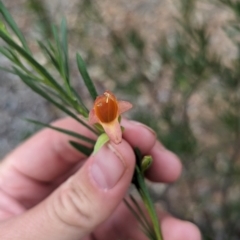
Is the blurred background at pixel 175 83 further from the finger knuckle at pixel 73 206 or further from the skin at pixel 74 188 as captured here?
the finger knuckle at pixel 73 206

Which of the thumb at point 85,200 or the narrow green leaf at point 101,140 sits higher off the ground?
the narrow green leaf at point 101,140

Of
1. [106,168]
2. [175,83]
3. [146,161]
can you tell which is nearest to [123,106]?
[146,161]

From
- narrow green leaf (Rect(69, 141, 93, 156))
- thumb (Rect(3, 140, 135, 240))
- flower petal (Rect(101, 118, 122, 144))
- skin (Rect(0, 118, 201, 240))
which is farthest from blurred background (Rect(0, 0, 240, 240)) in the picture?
flower petal (Rect(101, 118, 122, 144))

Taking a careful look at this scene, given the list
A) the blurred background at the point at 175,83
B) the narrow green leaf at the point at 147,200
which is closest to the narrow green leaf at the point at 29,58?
the narrow green leaf at the point at 147,200

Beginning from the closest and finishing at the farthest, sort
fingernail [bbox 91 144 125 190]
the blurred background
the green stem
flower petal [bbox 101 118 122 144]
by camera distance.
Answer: flower petal [bbox 101 118 122 144], the green stem, fingernail [bbox 91 144 125 190], the blurred background

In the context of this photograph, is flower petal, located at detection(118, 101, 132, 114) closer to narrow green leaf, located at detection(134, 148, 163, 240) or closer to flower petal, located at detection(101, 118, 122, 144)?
flower petal, located at detection(101, 118, 122, 144)

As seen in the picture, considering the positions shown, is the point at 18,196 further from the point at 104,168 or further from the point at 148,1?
the point at 148,1

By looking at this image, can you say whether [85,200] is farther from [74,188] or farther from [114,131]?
[114,131]
